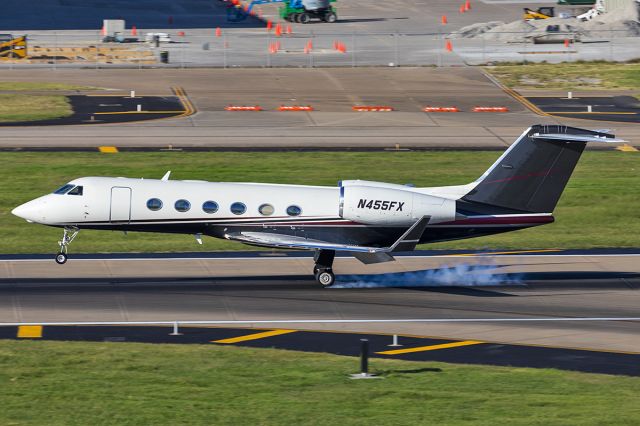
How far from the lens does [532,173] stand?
129 ft

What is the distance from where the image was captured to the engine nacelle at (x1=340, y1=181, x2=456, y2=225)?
3894cm

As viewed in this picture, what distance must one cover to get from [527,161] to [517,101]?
41.6 m

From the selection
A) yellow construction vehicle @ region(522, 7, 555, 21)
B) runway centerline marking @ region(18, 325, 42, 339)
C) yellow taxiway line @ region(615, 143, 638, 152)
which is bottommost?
runway centerline marking @ region(18, 325, 42, 339)

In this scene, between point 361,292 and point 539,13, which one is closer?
point 361,292

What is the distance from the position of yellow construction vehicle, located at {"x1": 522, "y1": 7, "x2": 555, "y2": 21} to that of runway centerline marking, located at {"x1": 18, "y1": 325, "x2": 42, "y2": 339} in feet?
268

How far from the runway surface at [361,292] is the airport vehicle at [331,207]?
187 cm

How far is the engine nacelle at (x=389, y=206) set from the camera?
3894cm

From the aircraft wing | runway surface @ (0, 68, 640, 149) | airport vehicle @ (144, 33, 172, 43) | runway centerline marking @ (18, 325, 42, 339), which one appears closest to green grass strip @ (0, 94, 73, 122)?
runway surface @ (0, 68, 640, 149)

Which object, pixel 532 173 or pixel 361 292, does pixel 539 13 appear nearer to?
pixel 532 173

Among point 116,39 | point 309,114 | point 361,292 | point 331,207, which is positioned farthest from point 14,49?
point 361,292

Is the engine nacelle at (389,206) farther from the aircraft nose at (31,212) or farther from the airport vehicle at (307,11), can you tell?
the airport vehicle at (307,11)

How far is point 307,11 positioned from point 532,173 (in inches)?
2957

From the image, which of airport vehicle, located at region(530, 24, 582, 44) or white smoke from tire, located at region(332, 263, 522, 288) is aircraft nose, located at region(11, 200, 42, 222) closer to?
white smoke from tire, located at region(332, 263, 522, 288)

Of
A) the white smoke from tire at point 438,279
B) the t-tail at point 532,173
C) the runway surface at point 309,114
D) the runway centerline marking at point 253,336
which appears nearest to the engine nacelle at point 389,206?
the t-tail at point 532,173
